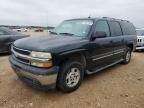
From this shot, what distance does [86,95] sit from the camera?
11.4ft

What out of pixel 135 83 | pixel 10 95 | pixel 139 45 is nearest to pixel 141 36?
pixel 139 45

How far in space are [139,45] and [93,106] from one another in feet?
24.7

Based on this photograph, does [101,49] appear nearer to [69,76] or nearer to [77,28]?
[77,28]

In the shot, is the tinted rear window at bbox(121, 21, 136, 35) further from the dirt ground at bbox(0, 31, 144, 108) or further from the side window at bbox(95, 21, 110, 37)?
the dirt ground at bbox(0, 31, 144, 108)

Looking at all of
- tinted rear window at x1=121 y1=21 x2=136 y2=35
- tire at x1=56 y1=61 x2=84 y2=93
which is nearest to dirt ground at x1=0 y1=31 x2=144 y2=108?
tire at x1=56 y1=61 x2=84 y2=93

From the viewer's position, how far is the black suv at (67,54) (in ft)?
9.82

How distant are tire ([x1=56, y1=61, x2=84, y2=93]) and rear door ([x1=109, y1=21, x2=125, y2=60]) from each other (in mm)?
1754

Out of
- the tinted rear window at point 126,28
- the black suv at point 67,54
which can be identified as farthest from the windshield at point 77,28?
the tinted rear window at point 126,28

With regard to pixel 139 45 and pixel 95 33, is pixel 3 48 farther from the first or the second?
pixel 139 45

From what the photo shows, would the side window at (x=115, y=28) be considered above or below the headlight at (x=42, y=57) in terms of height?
above

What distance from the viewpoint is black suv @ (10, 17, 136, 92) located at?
299cm

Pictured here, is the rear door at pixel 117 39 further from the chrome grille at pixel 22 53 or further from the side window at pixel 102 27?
the chrome grille at pixel 22 53

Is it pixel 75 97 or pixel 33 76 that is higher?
pixel 33 76

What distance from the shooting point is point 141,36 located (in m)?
9.53
